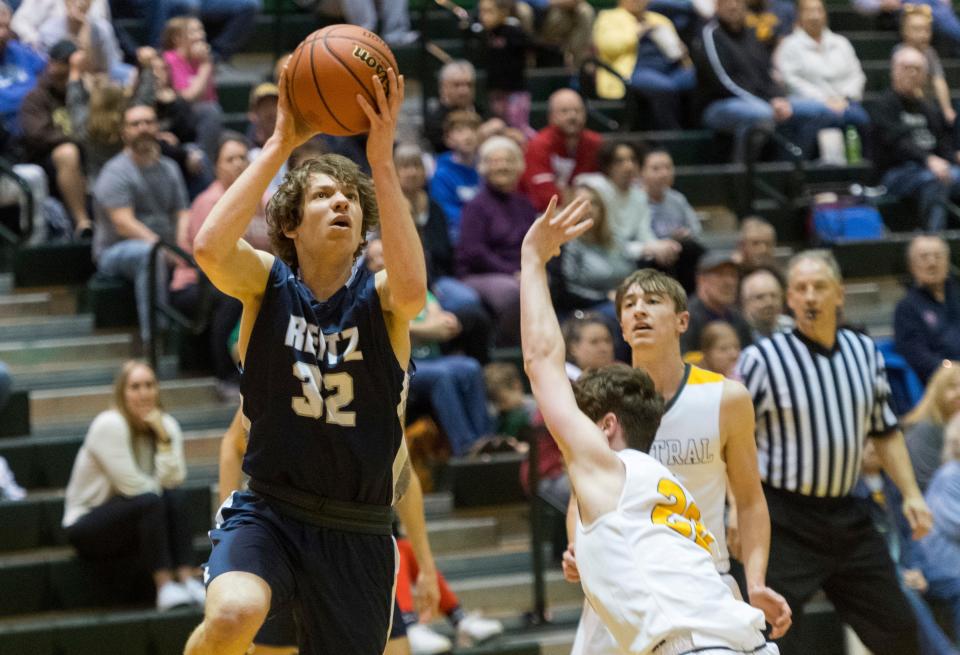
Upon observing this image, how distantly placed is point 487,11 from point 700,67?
5.59ft

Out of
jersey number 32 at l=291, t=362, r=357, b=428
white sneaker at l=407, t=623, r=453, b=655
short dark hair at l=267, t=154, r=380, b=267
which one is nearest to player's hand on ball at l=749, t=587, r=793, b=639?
jersey number 32 at l=291, t=362, r=357, b=428

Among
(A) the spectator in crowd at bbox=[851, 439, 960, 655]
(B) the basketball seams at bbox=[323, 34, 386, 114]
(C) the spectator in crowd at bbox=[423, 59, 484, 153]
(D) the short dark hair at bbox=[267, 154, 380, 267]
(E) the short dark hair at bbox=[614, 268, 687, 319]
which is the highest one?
(C) the spectator in crowd at bbox=[423, 59, 484, 153]

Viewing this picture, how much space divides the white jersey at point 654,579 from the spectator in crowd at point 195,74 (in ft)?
22.0

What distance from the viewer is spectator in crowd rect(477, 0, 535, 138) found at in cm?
1170

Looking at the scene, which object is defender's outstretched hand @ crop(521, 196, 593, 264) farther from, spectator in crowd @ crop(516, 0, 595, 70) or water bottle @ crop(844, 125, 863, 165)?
water bottle @ crop(844, 125, 863, 165)

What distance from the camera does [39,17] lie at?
10664 millimetres

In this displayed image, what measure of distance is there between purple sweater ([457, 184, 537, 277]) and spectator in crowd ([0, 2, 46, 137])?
9.57ft

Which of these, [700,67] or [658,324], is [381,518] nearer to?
[658,324]

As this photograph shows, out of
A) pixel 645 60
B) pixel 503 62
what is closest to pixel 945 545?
pixel 503 62

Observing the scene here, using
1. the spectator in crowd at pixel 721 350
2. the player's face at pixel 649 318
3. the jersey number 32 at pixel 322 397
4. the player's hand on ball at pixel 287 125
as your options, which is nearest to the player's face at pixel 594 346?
the spectator in crowd at pixel 721 350

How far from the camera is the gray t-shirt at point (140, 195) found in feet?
29.6

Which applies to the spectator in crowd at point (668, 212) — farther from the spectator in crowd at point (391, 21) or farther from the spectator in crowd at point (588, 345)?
the spectator in crowd at point (391, 21)

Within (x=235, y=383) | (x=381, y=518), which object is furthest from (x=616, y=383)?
(x=235, y=383)

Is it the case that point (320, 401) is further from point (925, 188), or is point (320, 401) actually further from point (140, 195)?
point (925, 188)
